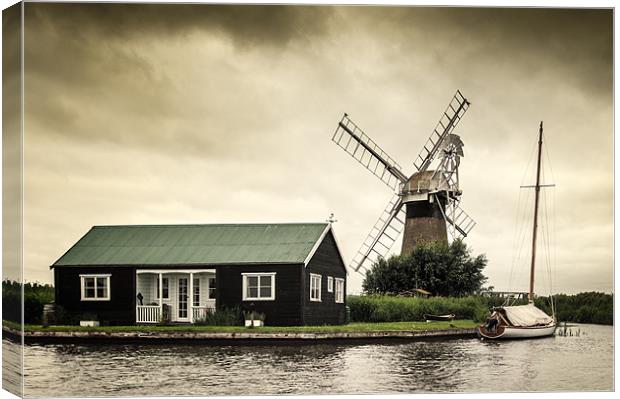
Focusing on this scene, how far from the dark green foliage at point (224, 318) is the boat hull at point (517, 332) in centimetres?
704

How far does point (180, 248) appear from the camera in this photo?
27.6 metres

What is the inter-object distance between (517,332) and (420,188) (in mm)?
7819

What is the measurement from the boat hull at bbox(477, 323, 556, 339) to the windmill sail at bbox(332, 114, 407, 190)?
5.80 metres

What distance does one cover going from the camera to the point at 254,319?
85.9 feet

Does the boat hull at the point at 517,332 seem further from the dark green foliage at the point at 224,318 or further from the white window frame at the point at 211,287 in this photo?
the white window frame at the point at 211,287

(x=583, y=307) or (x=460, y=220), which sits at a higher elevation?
(x=460, y=220)

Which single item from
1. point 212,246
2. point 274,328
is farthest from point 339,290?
point 212,246

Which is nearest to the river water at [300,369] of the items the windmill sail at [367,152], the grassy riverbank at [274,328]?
the grassy riverbank at [274,328]

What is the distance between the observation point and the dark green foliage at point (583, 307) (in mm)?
23078

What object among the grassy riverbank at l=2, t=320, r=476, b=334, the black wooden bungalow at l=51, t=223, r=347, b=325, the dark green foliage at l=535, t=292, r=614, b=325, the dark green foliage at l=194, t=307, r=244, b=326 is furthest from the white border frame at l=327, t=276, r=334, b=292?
the dark green foliage at l=535, t=292, r=614, b=325

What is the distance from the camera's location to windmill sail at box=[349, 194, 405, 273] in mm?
30953

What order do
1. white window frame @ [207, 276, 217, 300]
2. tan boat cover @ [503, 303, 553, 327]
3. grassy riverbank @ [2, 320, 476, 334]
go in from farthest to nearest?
tan boat cover @ [503, 303, 553, 327] → white window frame @ [207, 276, 217, 300] → grassy riverbank @ [2, 320, 476, 334]

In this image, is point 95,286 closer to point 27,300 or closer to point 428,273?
point 27,300

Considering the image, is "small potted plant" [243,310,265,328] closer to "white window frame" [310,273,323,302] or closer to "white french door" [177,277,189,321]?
"white window frame" [310,273,323,302]
